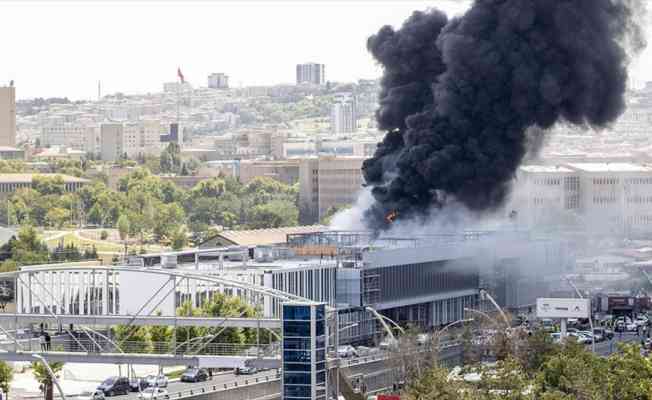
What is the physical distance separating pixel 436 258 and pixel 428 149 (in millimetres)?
5083

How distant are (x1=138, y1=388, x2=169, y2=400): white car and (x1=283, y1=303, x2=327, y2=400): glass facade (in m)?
6.56

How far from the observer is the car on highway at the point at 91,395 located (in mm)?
69800

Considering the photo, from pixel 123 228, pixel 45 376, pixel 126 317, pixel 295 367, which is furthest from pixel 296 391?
pixel 123 228

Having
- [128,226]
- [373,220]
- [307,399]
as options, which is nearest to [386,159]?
[373,220]

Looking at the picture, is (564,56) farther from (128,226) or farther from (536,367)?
(128,226)

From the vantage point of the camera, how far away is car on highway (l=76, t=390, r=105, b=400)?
69800 mm

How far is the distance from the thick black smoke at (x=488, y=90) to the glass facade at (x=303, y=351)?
4535 cm

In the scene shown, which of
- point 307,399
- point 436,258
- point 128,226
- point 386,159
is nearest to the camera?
point 307,399

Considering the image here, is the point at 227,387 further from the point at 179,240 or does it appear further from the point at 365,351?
the point at 179,240

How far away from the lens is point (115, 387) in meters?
71.8

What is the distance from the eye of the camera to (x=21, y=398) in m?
74.9

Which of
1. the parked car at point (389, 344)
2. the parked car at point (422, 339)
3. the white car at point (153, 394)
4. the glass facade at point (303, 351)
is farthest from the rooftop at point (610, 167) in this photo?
the glass facade at point (303, 351)

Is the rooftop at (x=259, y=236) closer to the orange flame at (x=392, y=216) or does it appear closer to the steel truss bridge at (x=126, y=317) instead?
the orange flame at (x=392, y=216)

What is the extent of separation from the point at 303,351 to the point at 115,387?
15.2 meters
